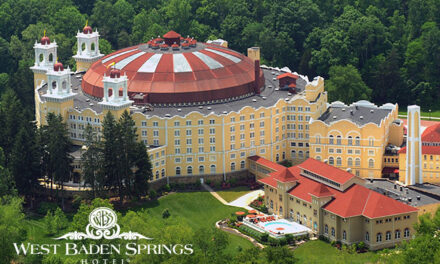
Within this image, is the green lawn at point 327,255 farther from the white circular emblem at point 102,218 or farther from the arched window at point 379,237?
the white circular emblem at point 102,218

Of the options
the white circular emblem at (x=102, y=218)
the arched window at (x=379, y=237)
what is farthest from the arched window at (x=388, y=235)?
the white circular emblem at (x=102, y=218)

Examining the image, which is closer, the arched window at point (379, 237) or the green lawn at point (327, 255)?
the green lawn at point (327, 255)

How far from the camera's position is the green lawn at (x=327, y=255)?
191m

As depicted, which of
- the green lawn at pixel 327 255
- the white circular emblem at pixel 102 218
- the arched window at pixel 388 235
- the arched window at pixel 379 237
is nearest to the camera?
the white circular emblem at pixel 102 218

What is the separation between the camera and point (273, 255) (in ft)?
587

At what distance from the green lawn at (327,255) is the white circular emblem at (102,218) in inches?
1271

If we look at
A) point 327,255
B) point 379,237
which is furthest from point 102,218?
point 379,237

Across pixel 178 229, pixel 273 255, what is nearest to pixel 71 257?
pixel 178 229

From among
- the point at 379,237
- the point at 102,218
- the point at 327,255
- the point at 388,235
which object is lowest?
the point at 327,255

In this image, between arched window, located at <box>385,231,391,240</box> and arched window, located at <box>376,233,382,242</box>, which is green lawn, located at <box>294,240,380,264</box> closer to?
arched window, located at <box>376,233,382,242</box>

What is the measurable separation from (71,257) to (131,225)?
39.3ft

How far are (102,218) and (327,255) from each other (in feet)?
130

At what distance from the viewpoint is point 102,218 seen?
18725 cm

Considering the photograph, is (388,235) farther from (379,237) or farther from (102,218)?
(102,218)
